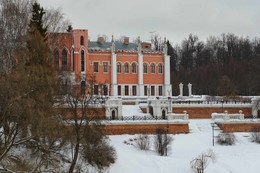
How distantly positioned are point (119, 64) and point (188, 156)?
86.9ft

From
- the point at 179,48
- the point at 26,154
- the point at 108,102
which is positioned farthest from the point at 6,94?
the point at 179,48

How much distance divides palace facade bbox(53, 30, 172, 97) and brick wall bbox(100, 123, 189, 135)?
665 inches

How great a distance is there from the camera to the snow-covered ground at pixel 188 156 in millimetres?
24375

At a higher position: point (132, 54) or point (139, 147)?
point (132, 54)

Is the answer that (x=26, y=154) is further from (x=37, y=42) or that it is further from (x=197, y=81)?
(x=197, y=81)

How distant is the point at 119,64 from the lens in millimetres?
52875

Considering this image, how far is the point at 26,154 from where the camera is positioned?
19984 mm

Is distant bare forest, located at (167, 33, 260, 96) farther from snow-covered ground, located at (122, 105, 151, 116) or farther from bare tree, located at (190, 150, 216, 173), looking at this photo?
bare tree, located at (190, 150, 216, 173)

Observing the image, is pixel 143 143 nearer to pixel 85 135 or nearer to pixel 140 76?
pixel 85 135

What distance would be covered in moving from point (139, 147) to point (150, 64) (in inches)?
1048

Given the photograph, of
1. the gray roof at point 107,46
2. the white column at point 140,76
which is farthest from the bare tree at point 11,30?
the white column at point 140,76

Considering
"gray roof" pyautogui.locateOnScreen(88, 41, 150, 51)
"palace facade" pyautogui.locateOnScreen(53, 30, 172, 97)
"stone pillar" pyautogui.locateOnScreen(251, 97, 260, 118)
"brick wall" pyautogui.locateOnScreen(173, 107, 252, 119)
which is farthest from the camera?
"gray roof" pyautogui.locateOnScreen(88, 41, 150, 51)

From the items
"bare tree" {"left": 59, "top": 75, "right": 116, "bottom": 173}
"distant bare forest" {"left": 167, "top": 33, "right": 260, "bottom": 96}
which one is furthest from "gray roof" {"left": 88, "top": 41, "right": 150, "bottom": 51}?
"bare tree" {"left": 59, "top": 75, "right": 116, "bottom": 173}

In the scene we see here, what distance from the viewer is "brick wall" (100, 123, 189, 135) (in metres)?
32.0
